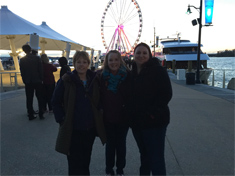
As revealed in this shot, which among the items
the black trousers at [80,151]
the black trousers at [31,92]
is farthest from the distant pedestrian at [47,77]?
the black trousers at [80,151]

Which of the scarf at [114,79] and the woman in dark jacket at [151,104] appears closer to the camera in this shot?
the woman in dark jacket at [151,104]

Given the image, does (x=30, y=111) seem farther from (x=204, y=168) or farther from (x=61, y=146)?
(x=204, y=168)

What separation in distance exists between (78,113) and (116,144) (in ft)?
2.38

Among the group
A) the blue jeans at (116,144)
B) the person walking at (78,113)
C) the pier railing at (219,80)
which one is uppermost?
the person walking at (78,113)

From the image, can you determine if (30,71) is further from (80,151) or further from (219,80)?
(219,80)

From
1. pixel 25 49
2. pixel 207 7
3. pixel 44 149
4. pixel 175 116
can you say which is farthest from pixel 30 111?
pixel 207 7

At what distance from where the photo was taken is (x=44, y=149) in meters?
3.42

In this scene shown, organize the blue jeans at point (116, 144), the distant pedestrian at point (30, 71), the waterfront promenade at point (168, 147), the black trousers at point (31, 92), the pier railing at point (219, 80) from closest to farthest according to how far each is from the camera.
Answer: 1. the blue jeans at point (116, 144)
2. the waterfront promenade at point (168, 147)
3. the distant pedestrian at point (30, 71)
4. the black trousers at point (31, 92)
5. the pier railing at point (219, 80)

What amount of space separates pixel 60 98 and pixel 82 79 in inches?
11.7

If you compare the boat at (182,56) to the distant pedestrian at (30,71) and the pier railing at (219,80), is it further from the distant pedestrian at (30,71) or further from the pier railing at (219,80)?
the distant pedestrian at (30,71)

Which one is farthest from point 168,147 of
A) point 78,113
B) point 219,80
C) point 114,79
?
point 219,80

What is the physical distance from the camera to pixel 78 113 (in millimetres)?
2127

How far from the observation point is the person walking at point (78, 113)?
2090 mm

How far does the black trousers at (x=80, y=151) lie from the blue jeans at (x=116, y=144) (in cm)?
31
